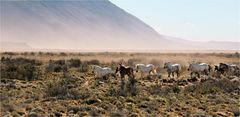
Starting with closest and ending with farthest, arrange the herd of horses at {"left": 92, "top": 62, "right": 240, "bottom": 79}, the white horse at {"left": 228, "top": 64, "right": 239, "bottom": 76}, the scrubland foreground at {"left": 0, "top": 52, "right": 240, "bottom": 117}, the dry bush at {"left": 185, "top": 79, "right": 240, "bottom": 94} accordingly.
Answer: the scrubland foreground at {"left": 0, "top": 52, "right": 240, "bottom": 117}
the dry bush at {"left": 185, "top": 79, "right": 240, "bottom": 94}
the herd of horses at {"left": 92, "top": 62, "right": 240, "bottom": 79}
the white horse at {"left": 228, "top": 64, "right": 239, "bottom": 76}

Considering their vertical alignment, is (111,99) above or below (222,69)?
below

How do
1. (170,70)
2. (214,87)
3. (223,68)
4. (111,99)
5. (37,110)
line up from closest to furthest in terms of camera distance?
1. (37,110)
2. (111,99)
3. (214,87)
4. (170,70)
5. (223,68)

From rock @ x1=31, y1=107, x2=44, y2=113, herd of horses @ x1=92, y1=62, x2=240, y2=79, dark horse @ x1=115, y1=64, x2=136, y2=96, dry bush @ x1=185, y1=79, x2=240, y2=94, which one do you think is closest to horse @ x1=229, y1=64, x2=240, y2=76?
herd of horses @ x1=92, y1=62, x2=240, y2=79

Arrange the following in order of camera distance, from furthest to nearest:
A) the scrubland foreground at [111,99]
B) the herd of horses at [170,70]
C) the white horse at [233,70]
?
the white horse at [233,70] < the herd of horses at [170,70] < the scrubland foreground at [111,99]

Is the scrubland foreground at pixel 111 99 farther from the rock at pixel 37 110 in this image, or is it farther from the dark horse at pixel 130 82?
the dark horse at pixel 130 82

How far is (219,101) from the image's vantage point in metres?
17.3

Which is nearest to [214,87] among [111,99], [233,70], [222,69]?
[111,99]

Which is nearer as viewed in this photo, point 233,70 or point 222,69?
point 222,69

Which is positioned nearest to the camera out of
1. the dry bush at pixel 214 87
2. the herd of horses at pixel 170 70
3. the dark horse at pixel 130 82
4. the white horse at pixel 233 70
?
the dark horse at pixel 130 82

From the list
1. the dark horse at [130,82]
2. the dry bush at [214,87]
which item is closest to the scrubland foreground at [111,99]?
the dry bush at [214,87]

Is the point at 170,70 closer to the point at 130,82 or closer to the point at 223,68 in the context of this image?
the point at 223,68

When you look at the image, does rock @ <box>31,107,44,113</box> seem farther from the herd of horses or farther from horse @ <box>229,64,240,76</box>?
horse @ <box>229,64,240,76</box>

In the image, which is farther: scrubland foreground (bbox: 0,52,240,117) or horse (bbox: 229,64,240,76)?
horse (bbox: 229,64,240,76)

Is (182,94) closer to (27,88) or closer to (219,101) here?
(219,101)
